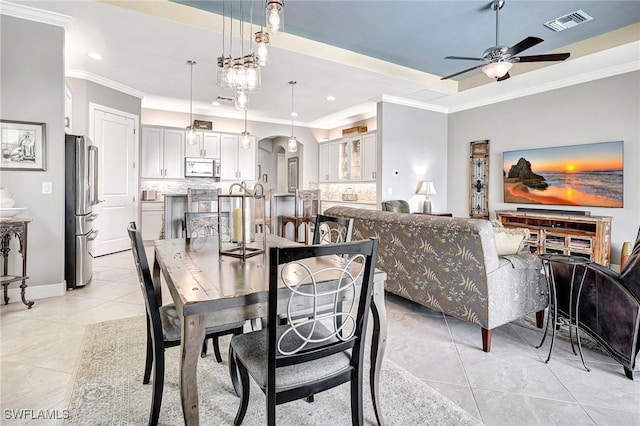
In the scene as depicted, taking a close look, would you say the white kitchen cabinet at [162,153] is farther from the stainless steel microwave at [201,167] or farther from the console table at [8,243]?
the console table at [8,243]

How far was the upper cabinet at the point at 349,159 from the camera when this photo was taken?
6954 millimetres

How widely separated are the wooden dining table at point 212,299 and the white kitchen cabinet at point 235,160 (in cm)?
588

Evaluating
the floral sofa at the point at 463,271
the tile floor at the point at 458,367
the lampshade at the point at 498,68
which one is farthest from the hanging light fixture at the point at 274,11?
the lampshade at the point at 498,68

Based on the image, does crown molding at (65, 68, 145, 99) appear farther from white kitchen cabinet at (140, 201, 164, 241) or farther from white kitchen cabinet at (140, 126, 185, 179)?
white kitchen cabinet at (140, 201, 164, 241)

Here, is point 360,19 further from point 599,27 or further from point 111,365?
point 111,365

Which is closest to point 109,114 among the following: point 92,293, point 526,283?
point 92,293

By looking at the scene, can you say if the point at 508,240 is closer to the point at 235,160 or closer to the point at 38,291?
the point at 38,291

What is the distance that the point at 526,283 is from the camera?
2.55m

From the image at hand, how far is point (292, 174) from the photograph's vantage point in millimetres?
9508

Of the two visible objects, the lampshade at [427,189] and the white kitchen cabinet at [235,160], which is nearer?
the lampshade at [427,189]

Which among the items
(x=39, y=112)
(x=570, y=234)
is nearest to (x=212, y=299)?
(x=39, y=112)

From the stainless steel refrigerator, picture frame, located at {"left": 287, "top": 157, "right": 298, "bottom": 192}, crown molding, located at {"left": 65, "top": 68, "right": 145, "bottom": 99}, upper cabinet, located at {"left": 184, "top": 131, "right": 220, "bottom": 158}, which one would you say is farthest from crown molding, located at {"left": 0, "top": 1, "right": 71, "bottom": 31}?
picture frame, located at {"left": 287, "top": 157, "right": 298, "bottom": 192}

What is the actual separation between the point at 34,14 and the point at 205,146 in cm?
396

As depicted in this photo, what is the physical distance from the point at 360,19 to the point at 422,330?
3359 millimetres
